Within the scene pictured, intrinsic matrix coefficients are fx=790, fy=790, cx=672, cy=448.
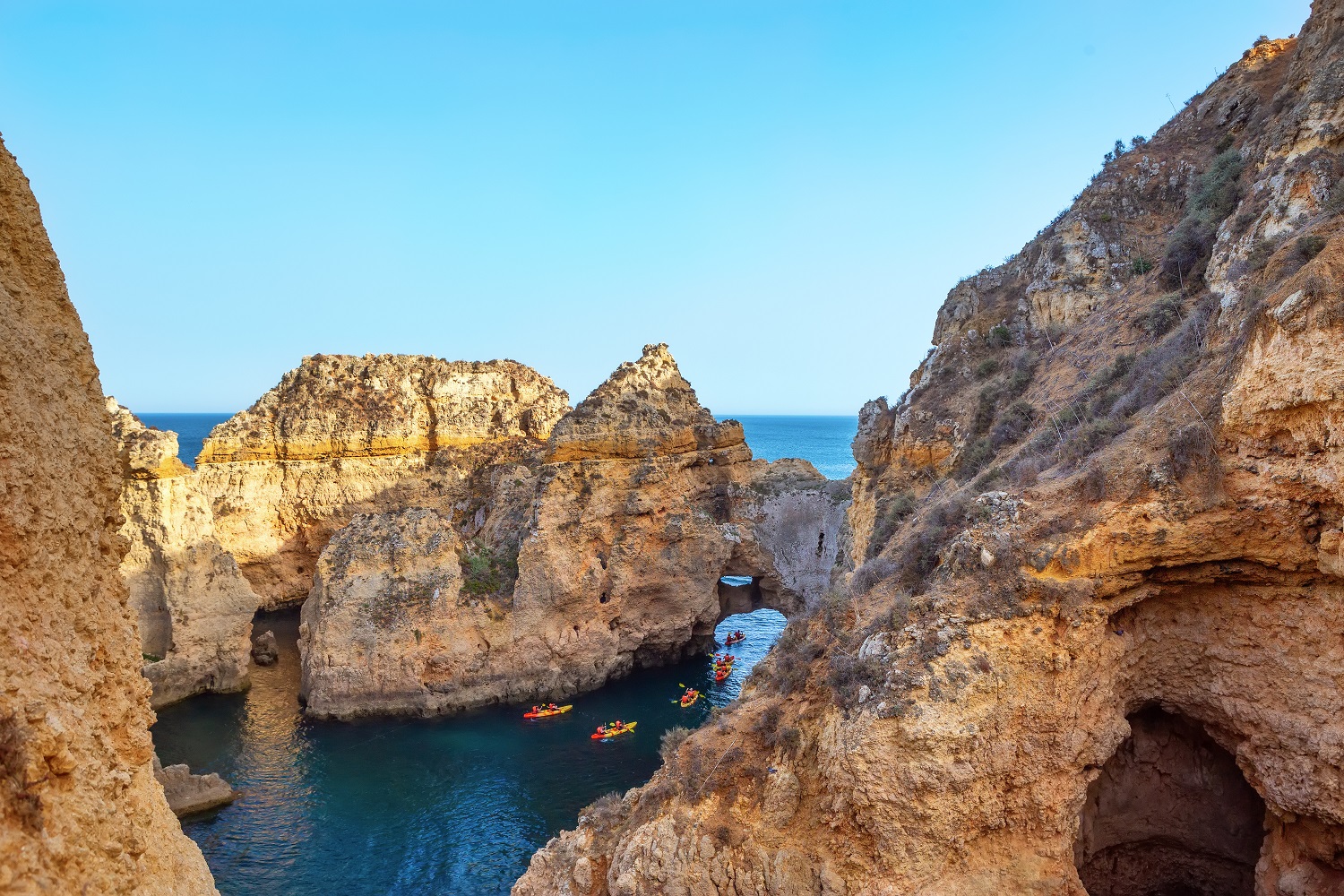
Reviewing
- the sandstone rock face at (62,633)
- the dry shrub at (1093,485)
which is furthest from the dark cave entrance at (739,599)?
the sandstone rock face at (62,633)

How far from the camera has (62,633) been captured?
461cm

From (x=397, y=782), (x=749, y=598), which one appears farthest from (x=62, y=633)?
(x=749, y=598)

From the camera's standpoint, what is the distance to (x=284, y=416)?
36312 mm

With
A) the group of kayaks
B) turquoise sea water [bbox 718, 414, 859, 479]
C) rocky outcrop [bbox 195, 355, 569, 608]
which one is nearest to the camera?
the group of kayaks

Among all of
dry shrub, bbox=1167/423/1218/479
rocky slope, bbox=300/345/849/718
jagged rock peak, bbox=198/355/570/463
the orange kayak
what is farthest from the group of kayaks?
dry shrub, bbox=1167/423/1218/479

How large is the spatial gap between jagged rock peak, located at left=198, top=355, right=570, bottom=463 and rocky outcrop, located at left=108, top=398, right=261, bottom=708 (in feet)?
25.0

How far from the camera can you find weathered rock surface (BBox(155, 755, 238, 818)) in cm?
1907

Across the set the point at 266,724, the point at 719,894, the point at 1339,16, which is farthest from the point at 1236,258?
the point at 266,724

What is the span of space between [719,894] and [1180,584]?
22.0 feet

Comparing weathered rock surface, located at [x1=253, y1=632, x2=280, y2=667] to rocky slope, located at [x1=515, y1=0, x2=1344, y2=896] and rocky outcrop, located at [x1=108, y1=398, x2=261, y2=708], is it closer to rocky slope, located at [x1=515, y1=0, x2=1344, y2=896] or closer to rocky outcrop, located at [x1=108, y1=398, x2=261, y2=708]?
rocky outcrop, located at [x1=108, y1=398, x2=261, y2=708]

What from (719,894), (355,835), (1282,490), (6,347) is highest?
(6,347)

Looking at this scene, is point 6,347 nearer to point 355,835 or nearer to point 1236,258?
point 1236,258

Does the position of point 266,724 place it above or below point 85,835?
below

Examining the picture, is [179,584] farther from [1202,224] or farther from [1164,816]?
[1202,224]
